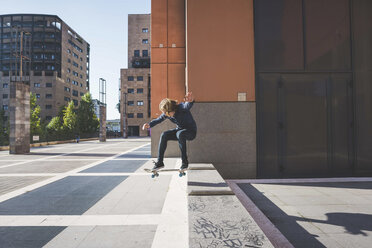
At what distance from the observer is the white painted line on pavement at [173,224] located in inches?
108

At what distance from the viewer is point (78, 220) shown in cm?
352

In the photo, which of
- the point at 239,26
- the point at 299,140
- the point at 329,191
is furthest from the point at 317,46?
the point at 329,191

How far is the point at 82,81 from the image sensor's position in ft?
276

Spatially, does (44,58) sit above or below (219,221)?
above

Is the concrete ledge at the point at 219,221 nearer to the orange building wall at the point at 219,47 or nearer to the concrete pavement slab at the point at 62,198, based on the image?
the concrete pavement slab at the point at 62,198

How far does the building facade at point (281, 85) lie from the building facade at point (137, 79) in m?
59.4

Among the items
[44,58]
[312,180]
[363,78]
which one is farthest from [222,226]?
[44,58]

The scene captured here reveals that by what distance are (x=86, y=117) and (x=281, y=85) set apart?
4175 cm

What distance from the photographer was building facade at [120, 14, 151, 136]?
65.5 meters

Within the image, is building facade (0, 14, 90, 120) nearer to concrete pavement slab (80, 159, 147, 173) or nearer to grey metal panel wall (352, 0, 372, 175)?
concrete pavement slab (80, 159, 147, 173)

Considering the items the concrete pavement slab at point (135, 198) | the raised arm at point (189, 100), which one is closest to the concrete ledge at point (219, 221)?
the concrete pavement slab at point (135, 198)

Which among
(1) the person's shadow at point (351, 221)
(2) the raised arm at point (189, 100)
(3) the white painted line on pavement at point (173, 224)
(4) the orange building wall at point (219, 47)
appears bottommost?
(1) the person's shadow at point (351, 221)

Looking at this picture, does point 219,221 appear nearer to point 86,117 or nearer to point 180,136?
point 180,136

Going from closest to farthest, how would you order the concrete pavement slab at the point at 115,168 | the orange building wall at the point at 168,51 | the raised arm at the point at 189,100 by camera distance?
the raised arm at the point at 189,100
the concrete pavement slab at the point at 115,168
the orange building wall at the point at 168,51
